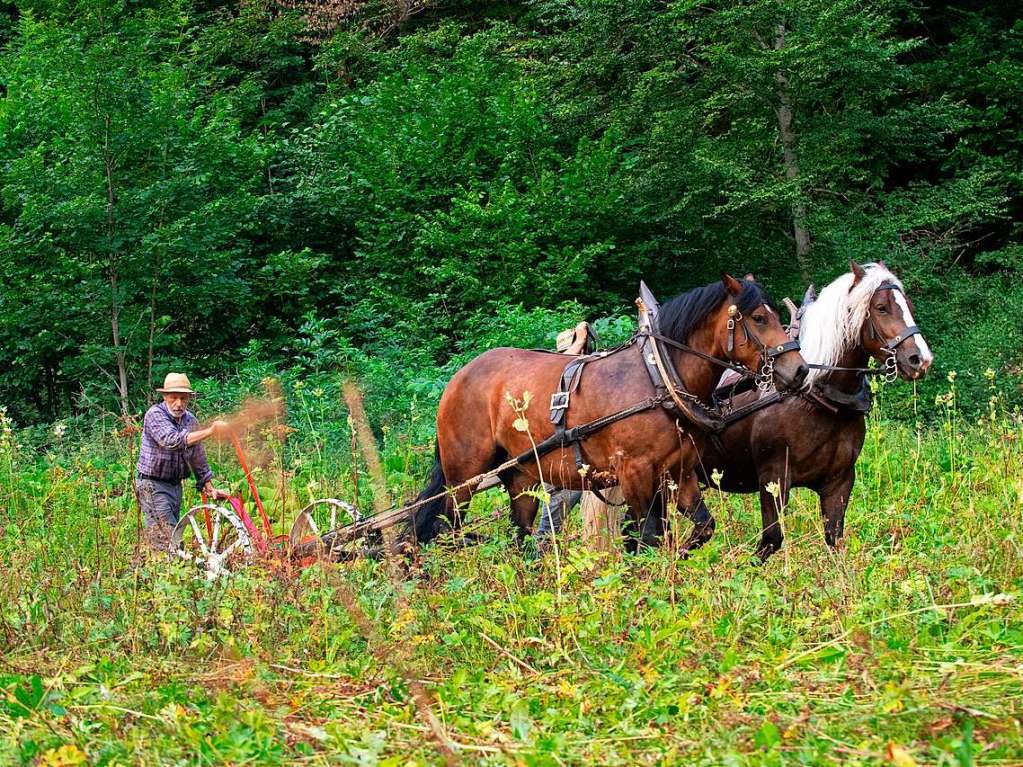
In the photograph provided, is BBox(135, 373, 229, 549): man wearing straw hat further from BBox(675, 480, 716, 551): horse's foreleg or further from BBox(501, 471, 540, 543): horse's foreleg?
BBox(675, 480, 716, 551): horse's foreleg

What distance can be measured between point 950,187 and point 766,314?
11916mm

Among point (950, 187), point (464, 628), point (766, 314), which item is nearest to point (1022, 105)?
point (950, 187)

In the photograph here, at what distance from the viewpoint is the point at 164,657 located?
4.93 metres

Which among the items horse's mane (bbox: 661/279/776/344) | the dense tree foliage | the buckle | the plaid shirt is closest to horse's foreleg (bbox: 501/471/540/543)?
the buckle

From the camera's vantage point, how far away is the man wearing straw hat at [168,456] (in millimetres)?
7711

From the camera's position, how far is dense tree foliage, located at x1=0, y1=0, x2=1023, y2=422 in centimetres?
1352

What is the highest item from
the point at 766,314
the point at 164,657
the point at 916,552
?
the point at 766,314

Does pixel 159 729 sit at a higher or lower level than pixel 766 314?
lower

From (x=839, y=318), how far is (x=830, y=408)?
1.81 ft

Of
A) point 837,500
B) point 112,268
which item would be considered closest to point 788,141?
point 112,268

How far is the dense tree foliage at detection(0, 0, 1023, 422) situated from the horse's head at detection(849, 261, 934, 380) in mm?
6187

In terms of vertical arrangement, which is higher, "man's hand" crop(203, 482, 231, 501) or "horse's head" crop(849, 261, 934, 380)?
"horse's head" crop(849, 261, 934, 380)

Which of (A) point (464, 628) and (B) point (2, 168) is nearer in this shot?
(A) point (464, 628)

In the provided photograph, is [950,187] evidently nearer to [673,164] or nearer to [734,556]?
[673,164]
